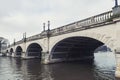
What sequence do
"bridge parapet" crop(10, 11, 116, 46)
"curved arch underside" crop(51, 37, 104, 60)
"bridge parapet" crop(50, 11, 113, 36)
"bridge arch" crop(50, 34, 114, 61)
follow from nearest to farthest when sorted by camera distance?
"bridge parapet" crop(10, 11, 116, 46), "bridge parapet" crop(50, 11, 113, 36), "bridge arch" crop(50, 34, 114, 61), "curved arch underside" crop(51, 37, 104, 60)

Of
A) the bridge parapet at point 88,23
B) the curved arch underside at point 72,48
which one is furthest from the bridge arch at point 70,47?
the bridge parapet at point 88,23

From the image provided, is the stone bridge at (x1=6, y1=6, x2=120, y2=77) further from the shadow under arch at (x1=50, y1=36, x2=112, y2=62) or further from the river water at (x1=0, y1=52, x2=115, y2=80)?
the river water at (x1=0, y1=52, x2=115, y2=80)

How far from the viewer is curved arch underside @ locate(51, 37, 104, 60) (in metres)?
31.6

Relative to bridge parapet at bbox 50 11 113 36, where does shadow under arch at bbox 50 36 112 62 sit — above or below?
below

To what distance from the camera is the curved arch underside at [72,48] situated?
31644 millimetres

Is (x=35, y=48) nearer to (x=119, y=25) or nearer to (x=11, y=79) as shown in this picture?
(x=11, y=79)

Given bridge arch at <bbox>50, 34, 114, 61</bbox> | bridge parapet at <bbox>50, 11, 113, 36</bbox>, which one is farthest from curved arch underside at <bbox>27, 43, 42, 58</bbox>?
bridge parapet at <bbox>50, 11, 113, 36</bbox>

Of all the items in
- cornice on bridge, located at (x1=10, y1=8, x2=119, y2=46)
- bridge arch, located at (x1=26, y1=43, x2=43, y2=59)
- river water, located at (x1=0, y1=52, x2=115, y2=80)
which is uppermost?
cornice on bridge, located at (x1=10, y1=8, x2=119, y2=46)

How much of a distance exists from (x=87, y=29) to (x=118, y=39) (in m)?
6.07

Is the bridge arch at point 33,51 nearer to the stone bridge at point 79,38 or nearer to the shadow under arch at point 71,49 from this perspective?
the stone bridge at point 79,38

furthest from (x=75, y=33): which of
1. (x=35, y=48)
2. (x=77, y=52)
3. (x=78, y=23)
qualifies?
(x=35, y=48)

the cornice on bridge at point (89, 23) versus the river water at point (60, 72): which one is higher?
the cornice on bridge at point (89, 23)

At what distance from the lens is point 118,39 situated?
16984mm

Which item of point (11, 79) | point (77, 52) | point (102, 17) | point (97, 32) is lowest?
point (11, 79)
